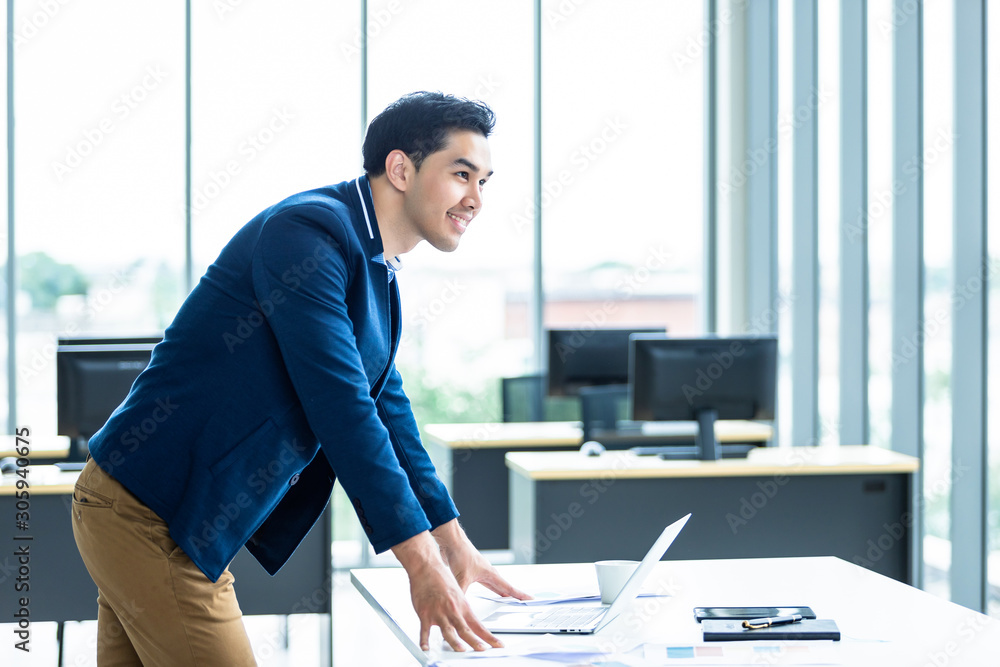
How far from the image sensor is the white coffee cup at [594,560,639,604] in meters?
1.60

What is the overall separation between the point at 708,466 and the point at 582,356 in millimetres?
1206

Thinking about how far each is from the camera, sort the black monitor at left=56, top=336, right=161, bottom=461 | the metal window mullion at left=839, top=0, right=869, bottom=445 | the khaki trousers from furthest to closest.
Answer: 1. the metal window mullion at left=839, top=0, right=869, bottom=445
2. the black monitor at left=56, top=336, right=161, bottom=461
3. the khaki trousers

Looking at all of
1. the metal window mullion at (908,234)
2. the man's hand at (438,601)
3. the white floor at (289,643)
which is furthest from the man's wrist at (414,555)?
the metal window mullion at (908,234)

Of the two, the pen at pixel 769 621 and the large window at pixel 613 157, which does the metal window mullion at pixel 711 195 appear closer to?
the large window at pixel 613 157

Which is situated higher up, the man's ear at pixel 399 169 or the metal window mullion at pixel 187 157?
the metal window mullion at pixel 187 157

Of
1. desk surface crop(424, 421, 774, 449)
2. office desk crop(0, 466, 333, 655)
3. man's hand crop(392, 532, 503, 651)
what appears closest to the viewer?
man's hand crop(392, 532, 503, 651)

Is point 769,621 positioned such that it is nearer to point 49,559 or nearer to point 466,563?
point 466,563

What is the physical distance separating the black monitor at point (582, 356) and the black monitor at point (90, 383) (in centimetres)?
200

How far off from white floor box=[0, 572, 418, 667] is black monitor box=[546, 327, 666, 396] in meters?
1.42

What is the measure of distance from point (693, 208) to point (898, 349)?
2131mm

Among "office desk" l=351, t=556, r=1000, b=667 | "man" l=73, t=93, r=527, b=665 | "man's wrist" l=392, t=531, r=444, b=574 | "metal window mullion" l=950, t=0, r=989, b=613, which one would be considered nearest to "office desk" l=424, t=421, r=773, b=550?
"metal window mullion" l=950, t=0, r=989, b=613

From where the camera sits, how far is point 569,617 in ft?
5.01

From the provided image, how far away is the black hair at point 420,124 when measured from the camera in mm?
1532

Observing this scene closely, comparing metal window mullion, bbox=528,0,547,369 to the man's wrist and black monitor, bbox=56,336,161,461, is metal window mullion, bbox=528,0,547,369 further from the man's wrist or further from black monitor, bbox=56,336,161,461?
the man's wrist
